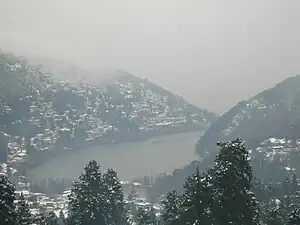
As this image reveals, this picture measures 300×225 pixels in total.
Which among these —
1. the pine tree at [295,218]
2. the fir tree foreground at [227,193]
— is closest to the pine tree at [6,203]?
the fir tree foreground at [227,193]

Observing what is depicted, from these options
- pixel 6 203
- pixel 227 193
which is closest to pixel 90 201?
pixel 6 203

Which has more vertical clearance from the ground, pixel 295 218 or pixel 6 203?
pixel 6 203

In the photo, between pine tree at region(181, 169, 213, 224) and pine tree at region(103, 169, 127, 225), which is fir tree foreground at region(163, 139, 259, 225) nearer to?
pine tree at region(181, 169, 213, 224)

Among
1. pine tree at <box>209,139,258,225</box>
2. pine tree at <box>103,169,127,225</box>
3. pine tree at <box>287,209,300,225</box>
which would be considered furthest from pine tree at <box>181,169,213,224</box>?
pine tree at <box>103,169,127,225</box>

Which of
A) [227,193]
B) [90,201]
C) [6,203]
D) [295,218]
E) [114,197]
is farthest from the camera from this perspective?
[114,197]

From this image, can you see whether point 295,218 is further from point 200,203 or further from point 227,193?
point 200,203

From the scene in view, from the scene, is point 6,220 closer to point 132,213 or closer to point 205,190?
point 205,190

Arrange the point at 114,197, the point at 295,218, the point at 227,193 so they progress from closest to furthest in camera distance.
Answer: the point at 227,193
the point at 295,218
the point at 114,197

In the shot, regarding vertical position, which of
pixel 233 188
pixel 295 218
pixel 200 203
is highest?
pixel 233 188
